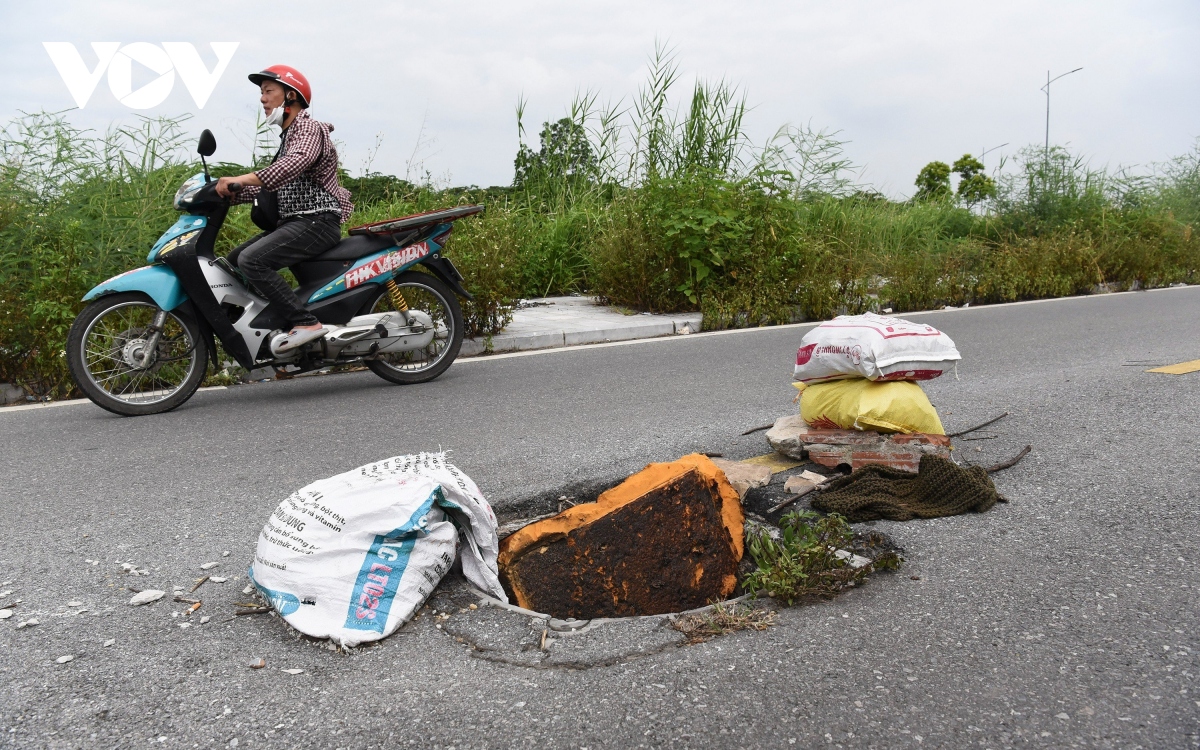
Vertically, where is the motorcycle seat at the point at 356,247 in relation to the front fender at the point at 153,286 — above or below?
above

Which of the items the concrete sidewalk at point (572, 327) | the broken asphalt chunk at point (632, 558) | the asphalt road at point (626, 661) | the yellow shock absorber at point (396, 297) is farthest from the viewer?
the concrete sidewalk at point (572, 327)

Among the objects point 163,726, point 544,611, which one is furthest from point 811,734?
point 163,726

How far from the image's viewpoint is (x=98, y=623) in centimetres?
262

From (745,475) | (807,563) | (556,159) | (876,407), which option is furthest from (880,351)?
(556,159)

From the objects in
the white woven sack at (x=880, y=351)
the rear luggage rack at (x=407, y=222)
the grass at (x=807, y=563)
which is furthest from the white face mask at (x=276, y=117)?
the grass at (x=807, y=563)

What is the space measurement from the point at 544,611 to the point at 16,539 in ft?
6.93

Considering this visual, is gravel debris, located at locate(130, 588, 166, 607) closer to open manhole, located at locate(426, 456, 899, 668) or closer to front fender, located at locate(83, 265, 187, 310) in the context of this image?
open manhole, located at locate(426, 456, 899, 668)

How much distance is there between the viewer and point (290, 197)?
19.7 feet

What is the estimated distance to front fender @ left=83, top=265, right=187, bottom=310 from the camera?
5.57 m

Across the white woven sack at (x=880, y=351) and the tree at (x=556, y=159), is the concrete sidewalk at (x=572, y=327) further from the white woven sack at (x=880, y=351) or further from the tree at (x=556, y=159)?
the white woven sack at (x=880, y=351)

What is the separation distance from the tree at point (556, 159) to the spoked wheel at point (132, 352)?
7395 millimetres

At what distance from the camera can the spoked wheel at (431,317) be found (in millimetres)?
6621

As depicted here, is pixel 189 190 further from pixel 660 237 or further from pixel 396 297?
pixel 660 237

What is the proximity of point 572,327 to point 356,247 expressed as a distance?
123 inches
